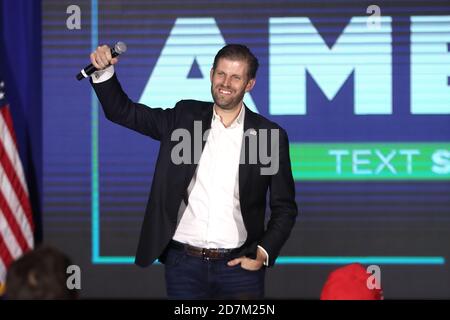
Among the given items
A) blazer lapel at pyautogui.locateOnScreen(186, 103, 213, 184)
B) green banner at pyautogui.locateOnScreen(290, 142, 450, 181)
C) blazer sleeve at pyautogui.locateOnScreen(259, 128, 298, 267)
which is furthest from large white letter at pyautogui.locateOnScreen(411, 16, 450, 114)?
blazer lapel at pyautogui.locateOnScreen(186, 103, 213, 184)

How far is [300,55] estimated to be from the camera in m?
6.16

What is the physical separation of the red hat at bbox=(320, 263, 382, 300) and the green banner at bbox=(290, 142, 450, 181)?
3512 mm

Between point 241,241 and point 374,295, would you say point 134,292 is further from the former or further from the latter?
point 374,295

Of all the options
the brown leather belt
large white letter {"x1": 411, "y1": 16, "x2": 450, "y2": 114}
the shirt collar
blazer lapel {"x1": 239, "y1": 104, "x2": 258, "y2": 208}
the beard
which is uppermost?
large white letter {"x1": 411, "y1": 16, "x2": 450, "y2": 114}

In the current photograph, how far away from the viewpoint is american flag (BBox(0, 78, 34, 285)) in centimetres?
594

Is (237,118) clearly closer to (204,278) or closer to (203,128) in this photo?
(203,128)

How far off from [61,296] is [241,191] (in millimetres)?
1818

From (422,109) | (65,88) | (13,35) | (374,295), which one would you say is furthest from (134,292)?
(374,295)

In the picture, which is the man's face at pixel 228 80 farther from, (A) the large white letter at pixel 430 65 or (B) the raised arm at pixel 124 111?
(A) the large white letter at pixel 430 65

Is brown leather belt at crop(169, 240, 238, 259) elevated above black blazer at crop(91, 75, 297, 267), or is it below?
below

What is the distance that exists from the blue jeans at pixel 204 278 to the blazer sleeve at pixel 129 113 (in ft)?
1.87

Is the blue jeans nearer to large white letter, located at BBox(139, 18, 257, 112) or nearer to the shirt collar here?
the shirt collar

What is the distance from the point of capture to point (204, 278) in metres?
3.78

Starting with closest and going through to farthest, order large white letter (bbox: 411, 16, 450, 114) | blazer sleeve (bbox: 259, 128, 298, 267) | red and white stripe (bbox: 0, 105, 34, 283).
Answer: blazer sleeve (bbox: 259, 128, 298, 267)
red and white stripe (bbox: 0, 105, 34, 283)
large white letter (bbox: 411, 16, 450, 114)
